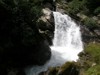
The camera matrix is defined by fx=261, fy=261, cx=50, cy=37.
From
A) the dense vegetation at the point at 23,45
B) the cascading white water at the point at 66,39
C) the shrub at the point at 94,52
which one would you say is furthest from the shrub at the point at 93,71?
the cascading white water at the point at 66,39

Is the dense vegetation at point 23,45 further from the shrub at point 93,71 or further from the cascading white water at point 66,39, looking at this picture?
the cascading white water at point 66,39

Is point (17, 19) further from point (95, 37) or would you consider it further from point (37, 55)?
point (95, 37)

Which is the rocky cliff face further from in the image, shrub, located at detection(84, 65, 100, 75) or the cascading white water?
shrub, located at detection(84, 65, 100, 75)

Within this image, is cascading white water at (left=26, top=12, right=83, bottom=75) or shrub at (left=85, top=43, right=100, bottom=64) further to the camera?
cascading white water at (left=26, top=12, right=83, bottom=75)

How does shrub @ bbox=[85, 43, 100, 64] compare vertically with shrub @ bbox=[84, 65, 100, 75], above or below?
above

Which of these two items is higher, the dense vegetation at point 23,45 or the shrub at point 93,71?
the dense vegetation at point 23,45

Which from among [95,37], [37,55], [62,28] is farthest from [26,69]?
[95,37]

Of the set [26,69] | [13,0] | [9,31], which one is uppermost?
[13,0]

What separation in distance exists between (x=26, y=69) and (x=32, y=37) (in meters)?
3.09

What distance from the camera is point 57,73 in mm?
19828

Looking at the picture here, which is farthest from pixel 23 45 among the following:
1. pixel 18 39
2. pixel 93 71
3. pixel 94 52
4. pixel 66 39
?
pixel 66 39

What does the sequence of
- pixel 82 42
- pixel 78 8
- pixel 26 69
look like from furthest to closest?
pixel 78 8
pixel 82 42
pixel 26 69

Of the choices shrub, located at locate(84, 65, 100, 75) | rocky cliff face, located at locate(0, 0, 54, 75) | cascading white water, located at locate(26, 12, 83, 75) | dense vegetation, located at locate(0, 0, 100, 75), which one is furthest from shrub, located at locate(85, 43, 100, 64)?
cascading white water, located at locate(26, 12, 83, 75)

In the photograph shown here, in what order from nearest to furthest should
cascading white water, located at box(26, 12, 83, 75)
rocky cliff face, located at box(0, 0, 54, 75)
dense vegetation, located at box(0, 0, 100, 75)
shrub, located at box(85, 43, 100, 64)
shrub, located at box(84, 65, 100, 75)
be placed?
shrub, located at box(84, 65, 100, 75) → dense vegetation, located at box(0, 0, 100, 75) → shrub, located at box(85, 43, 100, 64) → rocky cliff face, located at box(0, 0, 54, 75) → cascading white water, located at box(26, 12, 83, 75)
